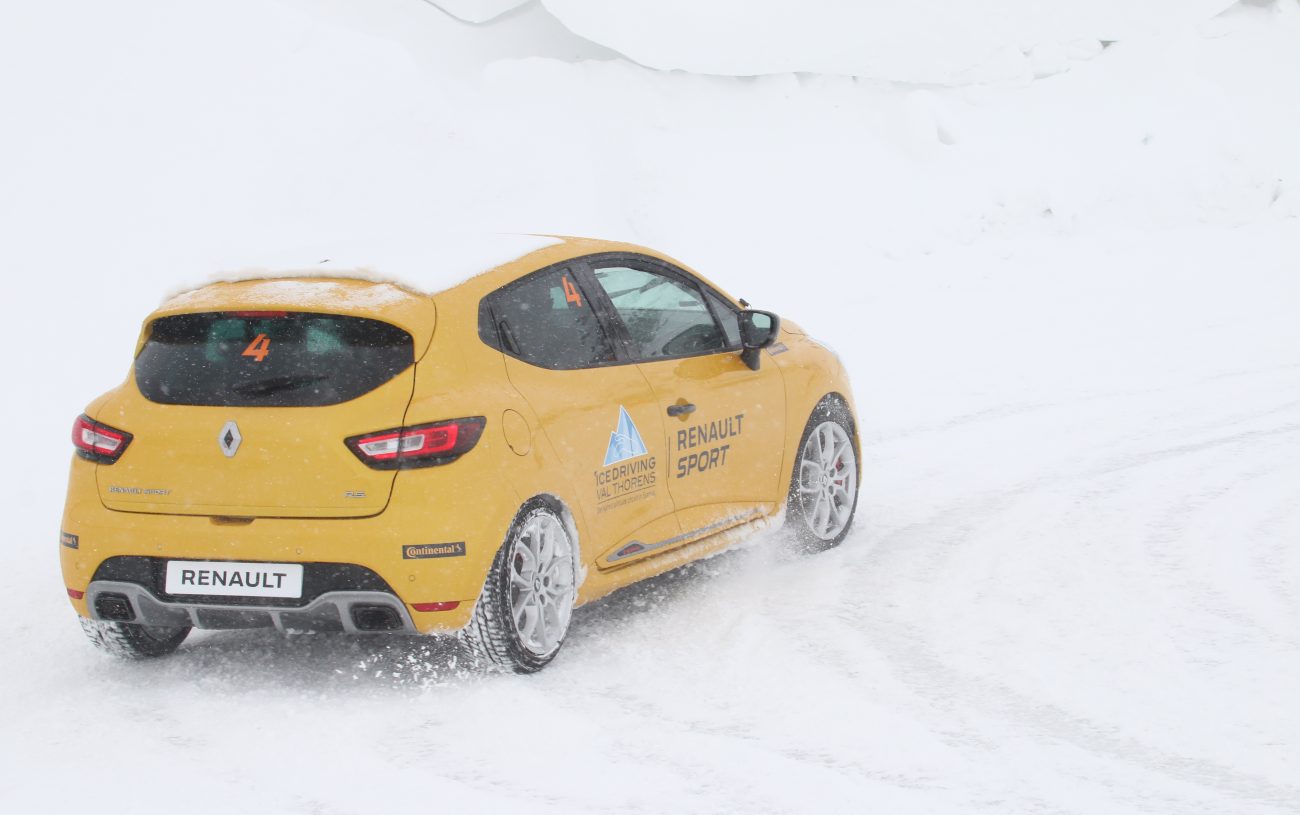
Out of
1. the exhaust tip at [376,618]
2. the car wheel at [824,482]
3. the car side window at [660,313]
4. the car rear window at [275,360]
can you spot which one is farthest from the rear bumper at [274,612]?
the car wheel at [824,482]

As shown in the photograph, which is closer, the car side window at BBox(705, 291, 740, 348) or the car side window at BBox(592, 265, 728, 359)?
the car side window at BBox(592, 265, 728, 359)

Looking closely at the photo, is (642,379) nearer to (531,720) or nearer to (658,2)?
(531,720)

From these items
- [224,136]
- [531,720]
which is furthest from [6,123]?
[531,720]

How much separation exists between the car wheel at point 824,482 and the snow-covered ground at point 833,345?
0.19 metres


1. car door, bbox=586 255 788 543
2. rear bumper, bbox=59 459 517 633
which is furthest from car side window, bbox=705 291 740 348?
rear bumper, bbox=59 459 517 633

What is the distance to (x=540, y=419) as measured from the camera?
224 inches

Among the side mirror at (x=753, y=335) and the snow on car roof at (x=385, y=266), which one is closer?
the snow on car roof at (x=385, y=266)

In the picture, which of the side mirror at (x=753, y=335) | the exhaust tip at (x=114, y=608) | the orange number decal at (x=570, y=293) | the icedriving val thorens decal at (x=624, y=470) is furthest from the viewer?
the side mirror at (x=753, y=335)

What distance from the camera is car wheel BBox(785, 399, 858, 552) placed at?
7.57 metres

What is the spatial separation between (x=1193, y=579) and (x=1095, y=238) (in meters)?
12.9

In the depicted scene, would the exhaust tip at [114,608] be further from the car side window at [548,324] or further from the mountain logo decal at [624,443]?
the mountain logo decal at [624,443]

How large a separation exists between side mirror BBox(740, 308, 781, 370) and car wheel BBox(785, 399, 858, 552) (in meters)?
0.63

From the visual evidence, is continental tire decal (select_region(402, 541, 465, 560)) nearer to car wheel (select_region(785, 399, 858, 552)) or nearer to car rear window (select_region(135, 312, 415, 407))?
car rear window (select_region(135, 312, 415, 407))

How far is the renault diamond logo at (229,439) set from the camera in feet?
17.3
